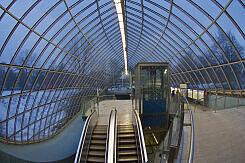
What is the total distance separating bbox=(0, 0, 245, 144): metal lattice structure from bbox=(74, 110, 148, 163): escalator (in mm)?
5538

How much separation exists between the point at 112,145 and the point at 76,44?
1565 centimetres

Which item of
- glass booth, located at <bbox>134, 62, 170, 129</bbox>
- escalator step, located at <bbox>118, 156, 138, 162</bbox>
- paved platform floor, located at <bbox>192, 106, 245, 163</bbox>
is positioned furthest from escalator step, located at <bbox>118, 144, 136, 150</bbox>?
paved platform floor, located at <bbox>192, 106, 245, 163</bbox>

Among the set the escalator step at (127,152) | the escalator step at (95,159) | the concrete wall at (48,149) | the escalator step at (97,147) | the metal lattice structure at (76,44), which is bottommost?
the concrete wall at (48,149)

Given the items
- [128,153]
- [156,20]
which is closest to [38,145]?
[128,153]

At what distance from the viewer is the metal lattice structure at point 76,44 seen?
456 inches

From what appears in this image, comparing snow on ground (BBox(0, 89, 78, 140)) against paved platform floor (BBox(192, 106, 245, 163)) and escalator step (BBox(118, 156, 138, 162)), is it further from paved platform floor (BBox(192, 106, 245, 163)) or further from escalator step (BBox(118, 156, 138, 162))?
paved platform floor (BBox(192, 106, 245, 163))

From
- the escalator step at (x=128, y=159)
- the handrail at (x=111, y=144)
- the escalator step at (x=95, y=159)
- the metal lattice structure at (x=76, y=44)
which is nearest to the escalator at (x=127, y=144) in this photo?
the escalator step at (x=128, y=159)

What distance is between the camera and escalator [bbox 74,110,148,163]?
26.9ft

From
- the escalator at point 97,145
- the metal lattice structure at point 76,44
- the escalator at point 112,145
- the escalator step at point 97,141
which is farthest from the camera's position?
the metal lattice structure at point 76,44

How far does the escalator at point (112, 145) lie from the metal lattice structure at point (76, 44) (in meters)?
5.54

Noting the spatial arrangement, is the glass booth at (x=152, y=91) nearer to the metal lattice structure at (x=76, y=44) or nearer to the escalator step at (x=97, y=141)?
the escalator step at (x=97, y=141)

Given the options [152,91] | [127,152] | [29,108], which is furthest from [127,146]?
[29,108]

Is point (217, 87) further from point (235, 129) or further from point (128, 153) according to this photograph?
point (128, 153)

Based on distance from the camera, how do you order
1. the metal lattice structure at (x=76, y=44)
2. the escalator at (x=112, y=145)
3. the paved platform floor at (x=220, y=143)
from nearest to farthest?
the paved platform floor at (x=220, y=143) < the escalator at (x=112, y=145) < the metal lattice structure at (x=76, y=44)
